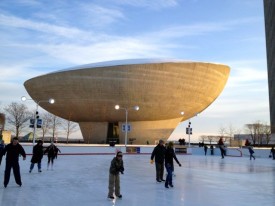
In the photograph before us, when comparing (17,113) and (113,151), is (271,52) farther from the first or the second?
(17,113)

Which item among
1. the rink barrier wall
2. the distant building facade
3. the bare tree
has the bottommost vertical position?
the rink barrier wall

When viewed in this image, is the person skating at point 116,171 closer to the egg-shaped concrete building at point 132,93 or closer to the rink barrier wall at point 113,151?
the rink barrier wall at point 113,151

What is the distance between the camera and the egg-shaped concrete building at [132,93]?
49312mm

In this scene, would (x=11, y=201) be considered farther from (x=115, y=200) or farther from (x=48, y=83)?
(x=48, y=83)

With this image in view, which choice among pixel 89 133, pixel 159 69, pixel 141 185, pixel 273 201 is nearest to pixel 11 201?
pixel 141 185

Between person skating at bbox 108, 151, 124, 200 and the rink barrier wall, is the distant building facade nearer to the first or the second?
the rink barrier wall

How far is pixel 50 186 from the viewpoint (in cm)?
926

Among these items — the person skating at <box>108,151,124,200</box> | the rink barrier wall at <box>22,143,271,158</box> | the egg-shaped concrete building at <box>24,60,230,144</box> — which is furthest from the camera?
the egg-shaped concrete building at <box>24,60,230,144</box>

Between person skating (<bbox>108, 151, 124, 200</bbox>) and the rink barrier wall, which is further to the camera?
the rink barrier wall

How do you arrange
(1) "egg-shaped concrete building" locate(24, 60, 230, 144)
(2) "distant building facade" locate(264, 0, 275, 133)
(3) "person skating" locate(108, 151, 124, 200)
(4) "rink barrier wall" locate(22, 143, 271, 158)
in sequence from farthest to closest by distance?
(2) "distant building facade" locate(264, 0, 275, 133), (1) "egg-shaped concrete building" locate(24, 60, 230, 144), (4) "rink barrier wall" locate(22, 143, 271, 158), (3) "person skating" locate(108, 151, 124, 200)

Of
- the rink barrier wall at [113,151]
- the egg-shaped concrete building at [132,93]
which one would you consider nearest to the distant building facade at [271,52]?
the egg-shaped concrete building at [132,93]

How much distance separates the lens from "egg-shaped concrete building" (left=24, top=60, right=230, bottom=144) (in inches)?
1941

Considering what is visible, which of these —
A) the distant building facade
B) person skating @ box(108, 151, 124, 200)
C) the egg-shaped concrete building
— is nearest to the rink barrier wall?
the egg-shaped concrete building

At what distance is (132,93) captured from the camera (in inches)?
1982
